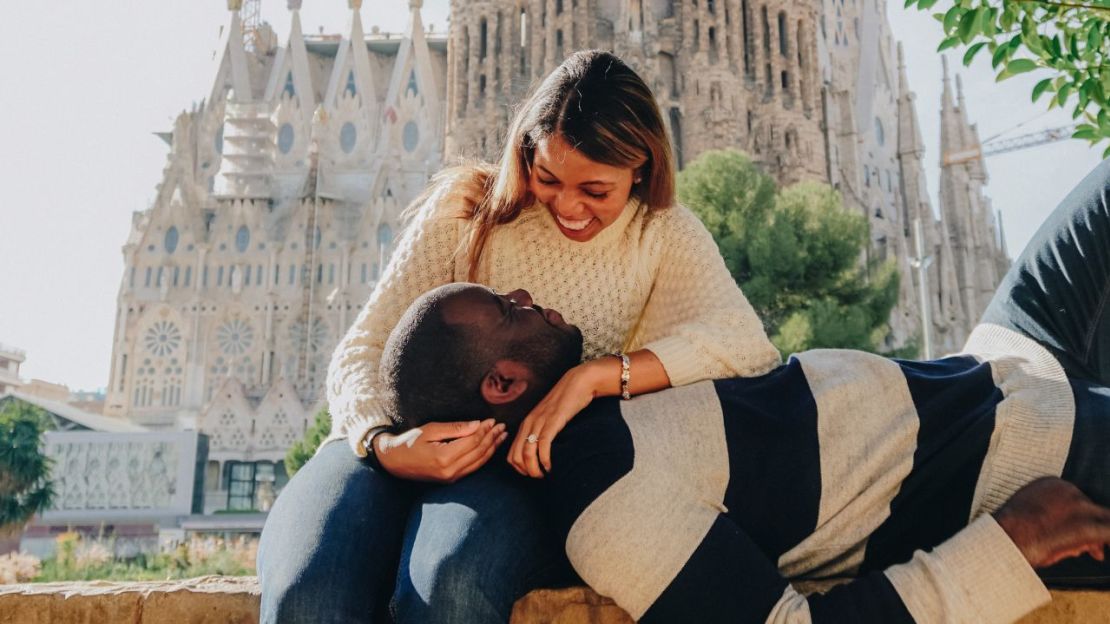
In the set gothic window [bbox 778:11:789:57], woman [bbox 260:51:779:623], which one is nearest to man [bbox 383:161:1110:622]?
woman [bbox 260:51:779:623]

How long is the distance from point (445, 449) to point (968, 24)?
2.01 m

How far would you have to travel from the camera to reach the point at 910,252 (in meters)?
37.5

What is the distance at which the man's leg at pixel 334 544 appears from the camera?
4.92 feet

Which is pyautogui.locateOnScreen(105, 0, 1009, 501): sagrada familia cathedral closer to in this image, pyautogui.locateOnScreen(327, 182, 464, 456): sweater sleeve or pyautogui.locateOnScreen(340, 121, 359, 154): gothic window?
pyautogui.locateOnScreen(340, 121, 359, 154): gothic window

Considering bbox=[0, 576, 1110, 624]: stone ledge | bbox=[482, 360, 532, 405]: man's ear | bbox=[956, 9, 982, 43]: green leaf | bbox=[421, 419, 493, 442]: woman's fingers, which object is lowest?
bbox=[0, 576, 1110, 624]: stone ledge

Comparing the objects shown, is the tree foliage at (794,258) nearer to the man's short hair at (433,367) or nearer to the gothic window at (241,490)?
the man's short hair at (433,367)

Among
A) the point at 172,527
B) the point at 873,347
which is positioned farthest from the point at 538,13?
the point at 172,527

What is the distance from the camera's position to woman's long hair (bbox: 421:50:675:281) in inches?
77.6

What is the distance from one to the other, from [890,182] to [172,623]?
40.6 metres

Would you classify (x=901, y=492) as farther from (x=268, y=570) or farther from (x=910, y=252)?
(x=910, y=252)

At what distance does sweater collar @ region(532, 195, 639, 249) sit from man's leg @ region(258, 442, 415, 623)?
70 centimetres

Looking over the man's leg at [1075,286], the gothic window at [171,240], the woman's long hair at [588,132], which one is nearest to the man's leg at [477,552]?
the woman's long hair at [588,132]

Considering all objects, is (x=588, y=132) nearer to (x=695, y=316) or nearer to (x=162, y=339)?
(x=695, y=316)

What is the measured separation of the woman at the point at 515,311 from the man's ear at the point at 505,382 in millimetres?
61
